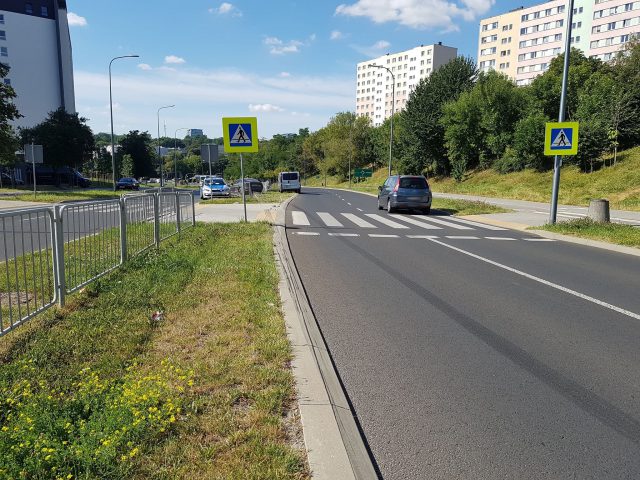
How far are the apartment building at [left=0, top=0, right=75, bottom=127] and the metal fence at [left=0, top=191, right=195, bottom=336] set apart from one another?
8603 cm

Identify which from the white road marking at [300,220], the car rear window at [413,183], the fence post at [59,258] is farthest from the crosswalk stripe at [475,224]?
the fence post at [59,258]

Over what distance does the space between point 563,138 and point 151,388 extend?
1448 centimetres

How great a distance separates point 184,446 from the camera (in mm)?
2674

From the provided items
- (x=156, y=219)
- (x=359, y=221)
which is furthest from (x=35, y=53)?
(x=156, y=219)

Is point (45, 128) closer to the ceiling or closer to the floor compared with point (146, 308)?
closer to the ceiling

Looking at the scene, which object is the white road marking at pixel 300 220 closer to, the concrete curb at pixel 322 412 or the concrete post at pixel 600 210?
the concrete post at pixel 600 210

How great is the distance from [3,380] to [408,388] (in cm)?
306

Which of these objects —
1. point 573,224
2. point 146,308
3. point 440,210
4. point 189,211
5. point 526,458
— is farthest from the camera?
point 440,210

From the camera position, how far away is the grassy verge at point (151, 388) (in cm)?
250

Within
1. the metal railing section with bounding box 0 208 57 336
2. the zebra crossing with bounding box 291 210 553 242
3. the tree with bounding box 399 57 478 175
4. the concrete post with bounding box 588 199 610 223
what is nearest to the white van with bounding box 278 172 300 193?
the tree with bounding box 399 57 478 175

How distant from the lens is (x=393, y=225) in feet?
51.8

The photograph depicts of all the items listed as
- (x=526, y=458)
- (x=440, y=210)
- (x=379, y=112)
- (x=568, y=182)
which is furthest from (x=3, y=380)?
(x=379, y=112)

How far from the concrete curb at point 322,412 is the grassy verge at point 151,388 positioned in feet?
0.37

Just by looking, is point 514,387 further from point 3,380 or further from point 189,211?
point 189,211
